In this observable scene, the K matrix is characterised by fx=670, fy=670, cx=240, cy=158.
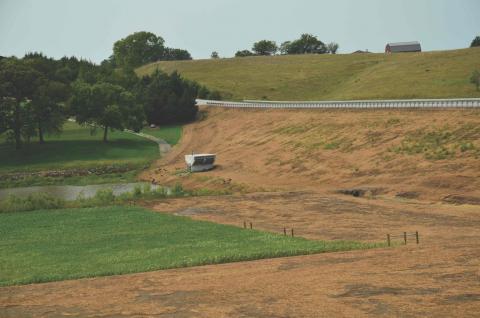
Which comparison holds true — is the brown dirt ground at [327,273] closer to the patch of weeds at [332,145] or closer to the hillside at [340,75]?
the patch of weeds at [332,145]

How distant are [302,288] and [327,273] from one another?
7.63 feet

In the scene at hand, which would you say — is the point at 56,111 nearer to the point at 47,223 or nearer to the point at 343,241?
the point at 47,223

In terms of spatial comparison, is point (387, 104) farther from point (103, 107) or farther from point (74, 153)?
point (74, 153)

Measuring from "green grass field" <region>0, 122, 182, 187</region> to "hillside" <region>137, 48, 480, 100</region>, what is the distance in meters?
34.5

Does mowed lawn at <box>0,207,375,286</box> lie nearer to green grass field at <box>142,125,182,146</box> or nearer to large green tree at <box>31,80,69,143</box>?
large green tree at <box>31,80,69,143</box>

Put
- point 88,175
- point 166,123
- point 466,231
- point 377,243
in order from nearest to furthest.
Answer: point 377,243
point 466,231
point 88,175
point 166,123

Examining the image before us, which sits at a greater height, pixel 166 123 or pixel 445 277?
pixel 166 123

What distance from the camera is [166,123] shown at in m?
109

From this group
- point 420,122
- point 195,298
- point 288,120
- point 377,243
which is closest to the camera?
point 195,298

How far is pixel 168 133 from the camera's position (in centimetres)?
10119

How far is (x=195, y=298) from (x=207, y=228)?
51.5ft

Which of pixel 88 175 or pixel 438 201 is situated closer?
pixel 438 201

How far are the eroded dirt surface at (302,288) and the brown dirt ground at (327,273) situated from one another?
0.04 meters

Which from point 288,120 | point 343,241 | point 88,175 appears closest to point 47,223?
point 343,241
